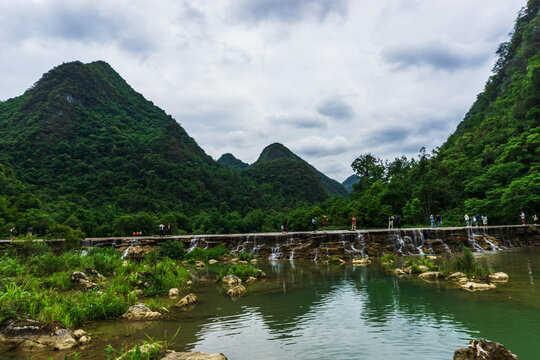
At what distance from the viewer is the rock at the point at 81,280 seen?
14391 mm

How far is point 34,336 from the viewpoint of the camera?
8008 millimetres

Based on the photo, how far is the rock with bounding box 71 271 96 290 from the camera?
47.2ft

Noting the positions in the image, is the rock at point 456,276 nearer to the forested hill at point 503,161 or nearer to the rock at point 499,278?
the rock at point 499,278

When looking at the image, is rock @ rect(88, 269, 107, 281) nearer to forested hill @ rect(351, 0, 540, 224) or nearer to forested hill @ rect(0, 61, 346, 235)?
forested hill @ rect(0, 61, 346, 235)

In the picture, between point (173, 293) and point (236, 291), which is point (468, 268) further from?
point (173, 293)

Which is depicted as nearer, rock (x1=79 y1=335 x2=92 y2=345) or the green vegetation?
rock (x1=79 y1=335 x2=92 y2=345)

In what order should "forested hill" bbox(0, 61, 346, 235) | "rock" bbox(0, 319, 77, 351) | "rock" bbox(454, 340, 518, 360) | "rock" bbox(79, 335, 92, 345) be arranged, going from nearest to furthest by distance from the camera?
"rock" bbox(454, 340, 518, 360) → "rock" bbox(0, 319, 77, 351) → "rock" bbox(79, 335, 92, 345) → "forested hill" bbox(0, 61, 346, 235)

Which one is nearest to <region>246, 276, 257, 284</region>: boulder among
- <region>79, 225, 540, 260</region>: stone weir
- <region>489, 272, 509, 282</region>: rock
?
<region>79, 225, 540, 260</region>: stone weir

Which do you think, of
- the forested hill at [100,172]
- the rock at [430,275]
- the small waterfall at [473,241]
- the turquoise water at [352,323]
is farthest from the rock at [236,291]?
the forested hill at [100,172]

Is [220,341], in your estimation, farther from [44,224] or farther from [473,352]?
[44,224]

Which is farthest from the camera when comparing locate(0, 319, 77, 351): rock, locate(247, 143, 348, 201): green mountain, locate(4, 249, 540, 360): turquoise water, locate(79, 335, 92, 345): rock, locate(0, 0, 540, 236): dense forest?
locate(247, 143, 348, 201): green mountain

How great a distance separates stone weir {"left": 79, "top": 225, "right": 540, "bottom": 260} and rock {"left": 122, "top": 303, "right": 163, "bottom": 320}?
66.4 feet

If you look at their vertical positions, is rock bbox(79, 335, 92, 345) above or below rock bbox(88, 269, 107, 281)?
below

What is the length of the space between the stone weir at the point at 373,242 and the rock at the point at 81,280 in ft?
50.7
